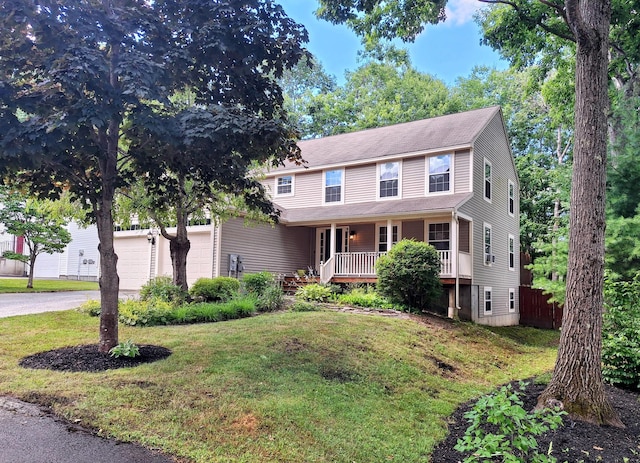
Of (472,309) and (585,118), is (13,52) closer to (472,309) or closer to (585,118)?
(585,118)

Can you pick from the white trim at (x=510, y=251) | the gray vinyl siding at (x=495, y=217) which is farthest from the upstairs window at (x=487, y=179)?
the white trim at (x=510, y=251)

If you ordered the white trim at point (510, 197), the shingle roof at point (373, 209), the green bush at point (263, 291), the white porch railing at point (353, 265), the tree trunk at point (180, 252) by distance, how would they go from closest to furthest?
the green bush at point (263, 291) → the tree trunk at point (180, 252) → the shingle roof at point (373, 209) → the white porch railing at point (353, 265) → the white trim at point (510, 197)

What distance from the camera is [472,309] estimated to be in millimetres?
14836

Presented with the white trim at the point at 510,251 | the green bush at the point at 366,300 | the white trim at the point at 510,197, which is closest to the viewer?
the green bush at the point at 366,300

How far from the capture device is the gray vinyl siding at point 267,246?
15047 mm

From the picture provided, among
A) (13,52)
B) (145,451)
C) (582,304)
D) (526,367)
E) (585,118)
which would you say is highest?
(13,52)

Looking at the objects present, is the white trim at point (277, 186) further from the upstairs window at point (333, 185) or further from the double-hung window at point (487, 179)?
the double-hung window at point (487, 179)

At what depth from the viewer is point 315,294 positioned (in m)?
13.3

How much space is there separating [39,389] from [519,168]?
25.4 m

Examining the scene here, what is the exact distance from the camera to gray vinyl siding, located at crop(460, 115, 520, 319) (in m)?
15.6

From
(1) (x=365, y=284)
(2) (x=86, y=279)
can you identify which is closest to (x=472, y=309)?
(1) (x=365, y=284)

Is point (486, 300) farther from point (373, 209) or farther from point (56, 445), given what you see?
point (56, 445)

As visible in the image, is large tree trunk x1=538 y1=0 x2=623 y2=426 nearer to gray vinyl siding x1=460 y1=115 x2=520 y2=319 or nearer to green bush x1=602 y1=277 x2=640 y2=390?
green bush x1=602 y1=277 x2=640 y2=390

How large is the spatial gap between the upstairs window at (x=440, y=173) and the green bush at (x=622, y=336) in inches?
315
